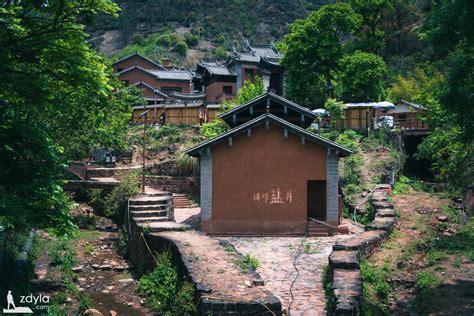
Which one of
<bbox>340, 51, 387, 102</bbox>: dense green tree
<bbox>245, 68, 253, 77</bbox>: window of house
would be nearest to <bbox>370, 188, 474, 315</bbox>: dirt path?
<bbox>340, 51, 387, 102</bbox>: dense green tree

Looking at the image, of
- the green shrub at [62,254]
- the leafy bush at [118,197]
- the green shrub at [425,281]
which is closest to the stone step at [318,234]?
the green shrub at [425,281]

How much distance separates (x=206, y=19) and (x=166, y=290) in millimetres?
95655

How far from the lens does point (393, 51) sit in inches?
2403

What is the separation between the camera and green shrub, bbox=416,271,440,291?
48.9 ft

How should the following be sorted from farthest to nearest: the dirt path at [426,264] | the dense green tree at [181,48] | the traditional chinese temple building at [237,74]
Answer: the dense green tree at [181,48], the traditional chinese temple building at [237,74], the dirt path at [426,264]

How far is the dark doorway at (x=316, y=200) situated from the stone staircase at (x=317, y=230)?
1809 mm

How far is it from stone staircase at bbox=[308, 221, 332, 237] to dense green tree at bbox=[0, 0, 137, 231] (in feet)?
35.9

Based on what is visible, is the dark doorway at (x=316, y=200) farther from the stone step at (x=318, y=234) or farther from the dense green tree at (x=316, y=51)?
the dense green tree at (x=316, y=51)

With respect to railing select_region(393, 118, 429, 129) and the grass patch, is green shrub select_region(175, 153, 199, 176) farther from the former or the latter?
railing select_region(393, 118, 429, 129)

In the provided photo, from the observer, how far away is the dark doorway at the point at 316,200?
24.1 meters

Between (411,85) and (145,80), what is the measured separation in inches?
1123

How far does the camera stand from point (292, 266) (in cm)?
1733

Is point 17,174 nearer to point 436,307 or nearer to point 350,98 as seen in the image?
point 436,307

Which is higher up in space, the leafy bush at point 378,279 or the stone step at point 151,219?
the stone step at point 151,219
